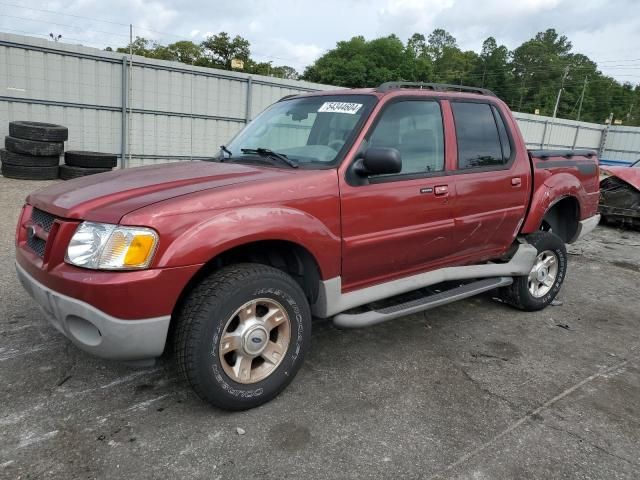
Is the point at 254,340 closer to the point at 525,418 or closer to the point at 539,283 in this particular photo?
the point at 525,418

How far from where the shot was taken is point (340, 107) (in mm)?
3578

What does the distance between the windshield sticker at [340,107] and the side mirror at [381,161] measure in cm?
48

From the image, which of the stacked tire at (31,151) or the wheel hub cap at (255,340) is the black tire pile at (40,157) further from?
the wheel hub cap at (255,340)

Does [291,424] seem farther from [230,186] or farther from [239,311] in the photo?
[230,186]

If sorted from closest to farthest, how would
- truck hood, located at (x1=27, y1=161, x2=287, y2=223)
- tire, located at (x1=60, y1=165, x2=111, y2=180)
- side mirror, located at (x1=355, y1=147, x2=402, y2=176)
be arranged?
1. truck hood, located at (x1=27, y1=161, x2=287, y2=223)
2. side mirror, located at (x1=355, y1=147, x2=402, y2=176)
3. tire, located at (x1=60, y1=165, x2=111, y2=180)

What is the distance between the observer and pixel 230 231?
2.65m

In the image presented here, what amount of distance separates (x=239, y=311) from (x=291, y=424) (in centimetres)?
70

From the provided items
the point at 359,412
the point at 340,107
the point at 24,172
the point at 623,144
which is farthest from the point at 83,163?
the point at 623,144

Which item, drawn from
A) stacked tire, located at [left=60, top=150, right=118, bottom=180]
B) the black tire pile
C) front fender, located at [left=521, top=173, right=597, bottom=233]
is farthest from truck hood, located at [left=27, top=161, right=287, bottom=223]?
stacked tire, located at [left=60, top=150, right=118, bottom=180]

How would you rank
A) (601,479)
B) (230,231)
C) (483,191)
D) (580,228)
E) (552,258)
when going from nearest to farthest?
(601,479), (230,231), (483,191), (552,258), (580,228)

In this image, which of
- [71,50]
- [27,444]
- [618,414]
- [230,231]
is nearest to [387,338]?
[618,414]

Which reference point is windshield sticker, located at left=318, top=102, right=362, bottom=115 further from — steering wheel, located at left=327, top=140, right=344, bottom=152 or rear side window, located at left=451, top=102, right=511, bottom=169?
rear side window, located at left=451, top=102, right=511, bottom=169

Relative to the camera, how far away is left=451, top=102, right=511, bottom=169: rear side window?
3.96 meters

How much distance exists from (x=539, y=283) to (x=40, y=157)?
30.1 feet
